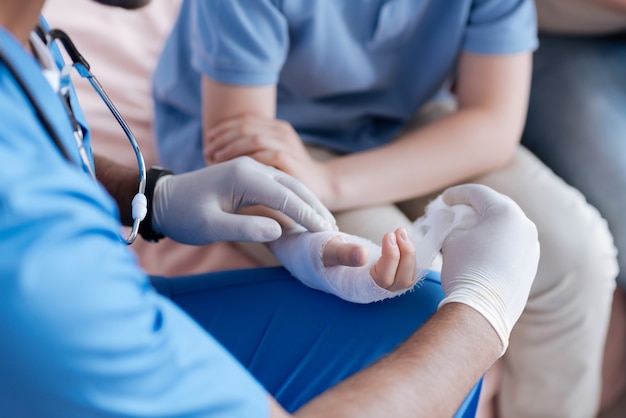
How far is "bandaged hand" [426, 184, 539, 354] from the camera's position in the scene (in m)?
0.74

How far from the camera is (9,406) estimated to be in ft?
1.58

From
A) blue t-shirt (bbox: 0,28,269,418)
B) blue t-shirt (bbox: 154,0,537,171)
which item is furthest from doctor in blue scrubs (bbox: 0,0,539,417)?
blue t-shirt (bbox: 154,0,537,171)

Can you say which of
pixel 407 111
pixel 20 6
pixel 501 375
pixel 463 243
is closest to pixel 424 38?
pixel 407 111

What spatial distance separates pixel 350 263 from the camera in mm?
759

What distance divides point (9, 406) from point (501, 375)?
871 millimetres

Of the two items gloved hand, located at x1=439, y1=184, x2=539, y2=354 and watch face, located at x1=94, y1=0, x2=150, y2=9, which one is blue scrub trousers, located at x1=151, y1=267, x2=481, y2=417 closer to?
gloved hand, located at x1=439, y1=184, x2=539, y2=354

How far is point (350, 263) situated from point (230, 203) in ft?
0.63

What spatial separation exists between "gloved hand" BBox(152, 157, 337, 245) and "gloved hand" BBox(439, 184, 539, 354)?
161mm

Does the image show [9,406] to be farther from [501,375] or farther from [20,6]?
[501,375]

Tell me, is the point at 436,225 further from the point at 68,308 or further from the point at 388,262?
the point at 68,308

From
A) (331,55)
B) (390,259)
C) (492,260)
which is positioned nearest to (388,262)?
(390,259)

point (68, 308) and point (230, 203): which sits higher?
point (68, 308)

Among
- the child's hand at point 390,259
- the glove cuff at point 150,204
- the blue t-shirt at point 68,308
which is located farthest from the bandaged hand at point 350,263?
the blue t-shirt at point 68,308

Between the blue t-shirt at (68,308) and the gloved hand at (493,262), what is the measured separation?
33 cm
